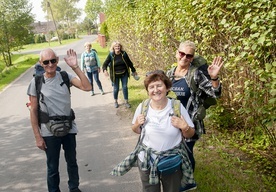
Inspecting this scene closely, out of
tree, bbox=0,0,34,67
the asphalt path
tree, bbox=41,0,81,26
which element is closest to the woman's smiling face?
the asphalt path

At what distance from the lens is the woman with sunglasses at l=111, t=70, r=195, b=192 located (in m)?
2.57

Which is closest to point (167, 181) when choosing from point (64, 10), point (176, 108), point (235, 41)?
point (176, 108)

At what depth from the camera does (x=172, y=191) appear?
2742 millimetres

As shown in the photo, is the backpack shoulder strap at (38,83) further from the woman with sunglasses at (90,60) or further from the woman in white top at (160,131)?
the woman with sunglasses at (90,60)

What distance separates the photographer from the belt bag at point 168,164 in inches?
102

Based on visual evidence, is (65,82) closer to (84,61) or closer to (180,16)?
(180,16)

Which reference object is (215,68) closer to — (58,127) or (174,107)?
(174,107)

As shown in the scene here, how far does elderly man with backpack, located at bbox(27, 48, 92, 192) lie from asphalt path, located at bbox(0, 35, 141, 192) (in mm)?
996

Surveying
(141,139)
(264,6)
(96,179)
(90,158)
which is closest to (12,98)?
(90,158)

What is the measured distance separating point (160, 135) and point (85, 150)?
3011 mm

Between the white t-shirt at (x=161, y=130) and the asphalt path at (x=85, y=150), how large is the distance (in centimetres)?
149

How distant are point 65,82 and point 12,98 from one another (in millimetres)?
7785

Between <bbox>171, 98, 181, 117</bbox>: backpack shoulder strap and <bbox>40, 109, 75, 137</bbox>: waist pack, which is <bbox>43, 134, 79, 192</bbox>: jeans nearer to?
<bbox>40, 109, 75, 137</bbox>: waist pack

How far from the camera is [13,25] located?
21.0m
